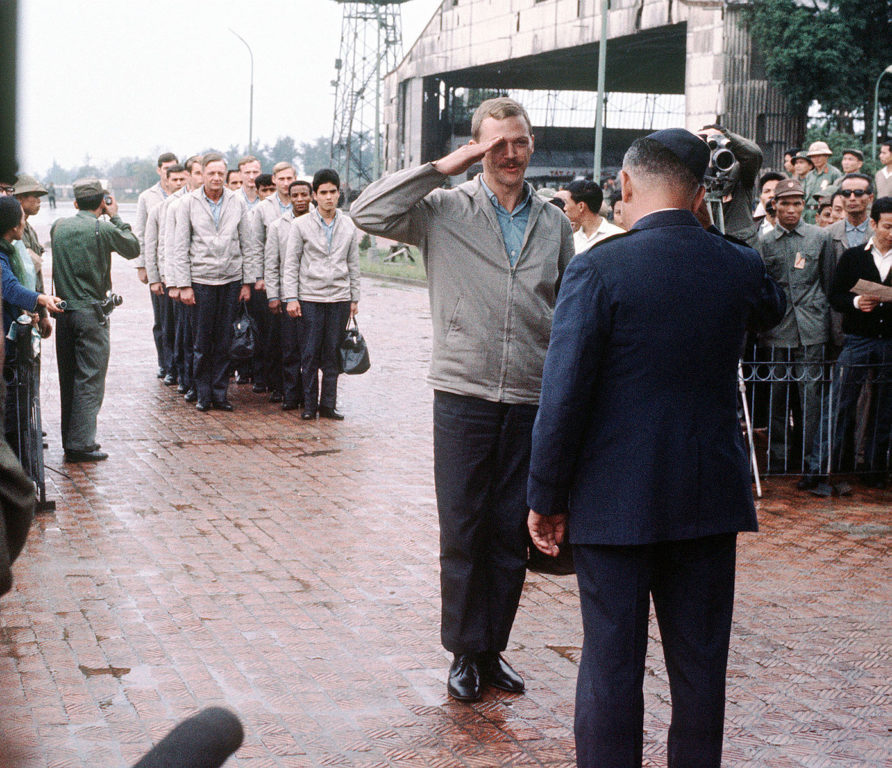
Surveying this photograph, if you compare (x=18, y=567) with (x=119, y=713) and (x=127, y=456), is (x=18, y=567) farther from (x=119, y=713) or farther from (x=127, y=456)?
(x=127, y=456)

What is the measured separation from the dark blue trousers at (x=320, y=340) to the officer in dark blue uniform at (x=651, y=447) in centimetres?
811

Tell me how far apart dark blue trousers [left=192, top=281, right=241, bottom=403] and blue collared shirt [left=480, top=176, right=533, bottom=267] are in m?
7.35

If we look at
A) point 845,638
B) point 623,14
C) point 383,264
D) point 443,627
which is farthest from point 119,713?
point 383,264

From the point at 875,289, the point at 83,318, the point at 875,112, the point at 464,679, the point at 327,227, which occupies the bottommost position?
the point at 464,679

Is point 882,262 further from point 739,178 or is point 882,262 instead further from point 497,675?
point 497,675

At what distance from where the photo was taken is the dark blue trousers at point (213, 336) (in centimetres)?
1168

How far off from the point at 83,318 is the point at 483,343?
549 centimetres

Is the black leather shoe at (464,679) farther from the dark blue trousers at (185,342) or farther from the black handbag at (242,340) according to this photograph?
the dark blue trousers at (185,342)

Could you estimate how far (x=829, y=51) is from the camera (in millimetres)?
27312

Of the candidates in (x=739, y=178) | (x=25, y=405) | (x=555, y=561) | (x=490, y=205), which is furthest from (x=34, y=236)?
(x=555, y=561)

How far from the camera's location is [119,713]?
4441 mm

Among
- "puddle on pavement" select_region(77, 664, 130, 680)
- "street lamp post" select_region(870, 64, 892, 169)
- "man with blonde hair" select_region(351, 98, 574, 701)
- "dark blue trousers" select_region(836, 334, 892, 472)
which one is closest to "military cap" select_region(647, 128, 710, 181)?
"man with blonde hair" select_region(351, 98, 574, 701)

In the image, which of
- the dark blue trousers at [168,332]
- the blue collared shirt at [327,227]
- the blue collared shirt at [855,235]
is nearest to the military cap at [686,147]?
the blue collared shirt at [855,235]

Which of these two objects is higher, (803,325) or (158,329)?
(803,325)
